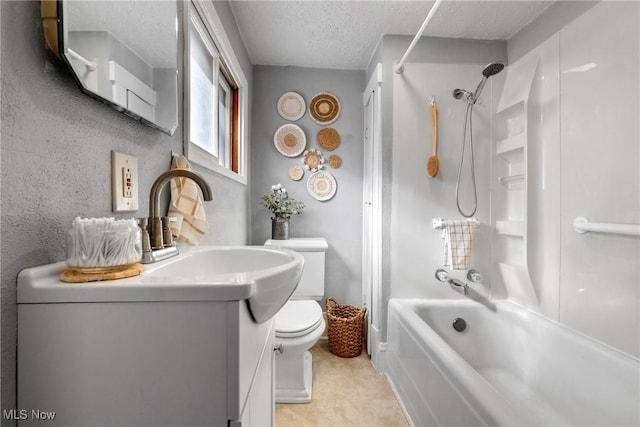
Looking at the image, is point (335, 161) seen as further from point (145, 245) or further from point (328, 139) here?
point (145, 245)

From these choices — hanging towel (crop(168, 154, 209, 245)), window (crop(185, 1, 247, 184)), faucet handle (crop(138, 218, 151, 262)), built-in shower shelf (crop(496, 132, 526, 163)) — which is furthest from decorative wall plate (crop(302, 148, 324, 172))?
faucet handle (crop(138, 218, 151, 262))

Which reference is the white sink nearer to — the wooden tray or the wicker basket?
the wooden tray

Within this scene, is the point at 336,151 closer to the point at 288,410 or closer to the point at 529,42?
the point at 529,42

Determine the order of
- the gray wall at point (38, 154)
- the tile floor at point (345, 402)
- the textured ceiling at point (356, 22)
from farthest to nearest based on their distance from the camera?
the textured ceiling at point (356, 22) < the tile floor at point (345, 402) < the gray wall at point (38, 154)

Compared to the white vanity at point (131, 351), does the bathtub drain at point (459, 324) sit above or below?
below

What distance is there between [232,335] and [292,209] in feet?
6.28

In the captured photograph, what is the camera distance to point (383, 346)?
200cm

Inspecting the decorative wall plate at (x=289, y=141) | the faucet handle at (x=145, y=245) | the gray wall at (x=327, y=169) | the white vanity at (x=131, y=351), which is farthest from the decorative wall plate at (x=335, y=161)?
the white vanity at (x=131, y=351)

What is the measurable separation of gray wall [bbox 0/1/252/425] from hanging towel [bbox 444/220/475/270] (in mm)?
1773

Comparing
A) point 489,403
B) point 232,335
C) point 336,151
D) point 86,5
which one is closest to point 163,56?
point 86,5

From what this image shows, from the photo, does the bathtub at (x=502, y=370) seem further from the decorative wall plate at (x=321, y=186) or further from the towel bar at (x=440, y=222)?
the decorative wall plate at (x=321, y=186)

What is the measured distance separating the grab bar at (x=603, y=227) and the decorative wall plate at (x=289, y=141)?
185 centimetres

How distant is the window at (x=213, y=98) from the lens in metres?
1.30

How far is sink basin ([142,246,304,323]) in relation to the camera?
545 mm
